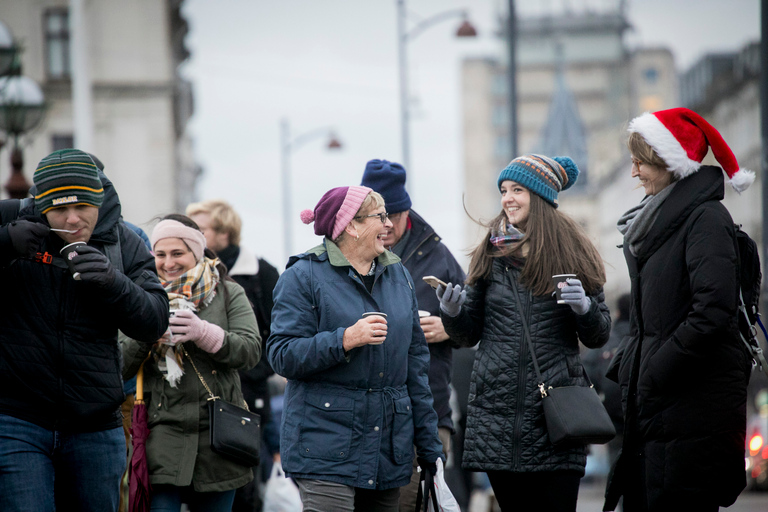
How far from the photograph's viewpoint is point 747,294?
185 inches

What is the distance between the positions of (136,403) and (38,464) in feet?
4.06

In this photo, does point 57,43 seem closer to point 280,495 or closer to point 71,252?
point 280,495

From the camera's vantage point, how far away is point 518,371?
Result: 505 cm

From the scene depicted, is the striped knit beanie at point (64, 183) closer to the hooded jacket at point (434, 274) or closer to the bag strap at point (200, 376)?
the bag strap at point (200, 376)

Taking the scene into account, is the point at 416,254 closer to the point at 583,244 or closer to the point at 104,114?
the point at 583,244

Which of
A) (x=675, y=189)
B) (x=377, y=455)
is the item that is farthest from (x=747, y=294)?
(x=377, y=455)

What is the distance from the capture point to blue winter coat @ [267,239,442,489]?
462 cm

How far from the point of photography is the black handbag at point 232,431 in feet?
17.5

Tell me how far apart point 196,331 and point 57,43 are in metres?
34.0

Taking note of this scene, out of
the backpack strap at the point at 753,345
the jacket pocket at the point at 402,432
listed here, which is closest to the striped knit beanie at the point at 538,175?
the backpack strap at the point at 753,345

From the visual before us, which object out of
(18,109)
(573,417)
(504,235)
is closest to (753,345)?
(573,417)

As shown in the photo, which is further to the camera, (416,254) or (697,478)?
(416,254)

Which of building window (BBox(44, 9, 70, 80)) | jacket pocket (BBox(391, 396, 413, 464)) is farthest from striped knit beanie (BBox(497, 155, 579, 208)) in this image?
building window (BBox(44, 9, 70, 80))

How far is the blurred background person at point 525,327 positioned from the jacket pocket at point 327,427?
739 mm
